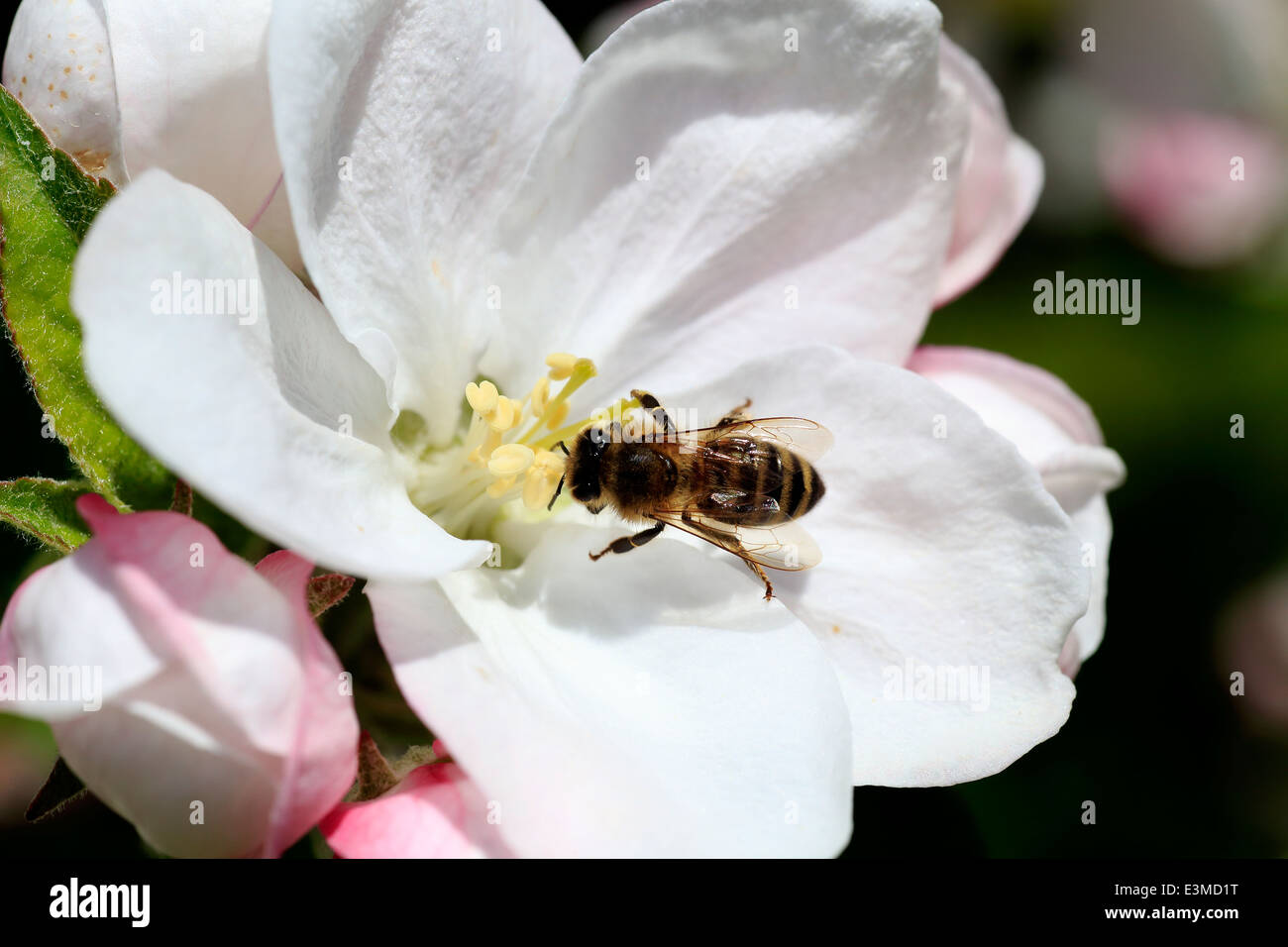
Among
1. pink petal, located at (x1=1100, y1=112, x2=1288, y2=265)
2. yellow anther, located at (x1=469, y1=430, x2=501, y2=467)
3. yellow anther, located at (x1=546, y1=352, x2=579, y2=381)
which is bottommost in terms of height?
pink petal, located at (x1=1100, y1=112, x2=1288, y2=265)

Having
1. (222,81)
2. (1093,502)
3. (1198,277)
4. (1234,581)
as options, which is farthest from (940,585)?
(1198,277)

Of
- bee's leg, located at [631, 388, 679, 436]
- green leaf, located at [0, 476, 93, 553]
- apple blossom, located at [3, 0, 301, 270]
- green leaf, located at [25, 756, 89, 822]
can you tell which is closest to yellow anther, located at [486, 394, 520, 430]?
bee's leg, located at [631, 388, 679, 436]

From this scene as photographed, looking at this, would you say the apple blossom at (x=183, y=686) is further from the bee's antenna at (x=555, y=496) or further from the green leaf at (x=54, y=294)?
the bee's antenna at (x=555, y=496)

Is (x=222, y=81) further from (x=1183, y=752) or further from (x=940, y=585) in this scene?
(x=1183, y=752)

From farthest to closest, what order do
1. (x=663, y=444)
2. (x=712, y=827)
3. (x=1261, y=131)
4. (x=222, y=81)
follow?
(x=1261, y=131)
(x=663, y=444)
(x=222, y=81)
(x=712, y=827)

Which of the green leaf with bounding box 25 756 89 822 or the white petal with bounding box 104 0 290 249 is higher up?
the white petal with bounding box 104 0 290 249

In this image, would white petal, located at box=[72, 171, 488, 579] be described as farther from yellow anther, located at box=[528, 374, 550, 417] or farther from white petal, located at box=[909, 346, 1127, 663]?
white petal, located at box=[909, 346, 1127, 663]

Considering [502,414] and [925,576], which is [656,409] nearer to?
[502,414]
